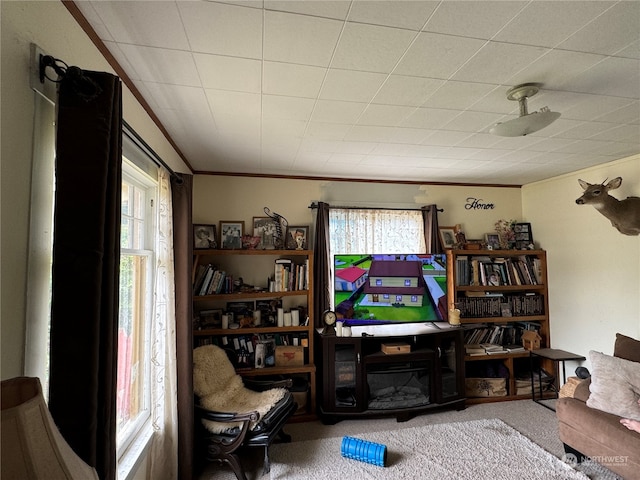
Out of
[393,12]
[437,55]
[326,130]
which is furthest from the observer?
[326,130]

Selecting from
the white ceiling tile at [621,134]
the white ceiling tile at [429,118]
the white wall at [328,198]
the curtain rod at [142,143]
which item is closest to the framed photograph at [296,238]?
the white wall at [328,198]

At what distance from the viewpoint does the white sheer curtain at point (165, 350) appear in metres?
1.94

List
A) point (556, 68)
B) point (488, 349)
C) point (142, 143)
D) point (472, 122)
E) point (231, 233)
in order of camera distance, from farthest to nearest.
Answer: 1. point (488, 349)
2. point (231, 233)
3. point (472, 122)
4. point (142, 143)
5. point (556, 68)

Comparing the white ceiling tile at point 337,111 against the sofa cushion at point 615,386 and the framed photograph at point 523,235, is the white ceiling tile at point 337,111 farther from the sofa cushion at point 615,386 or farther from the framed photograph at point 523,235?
the framed photograph at point 523,235

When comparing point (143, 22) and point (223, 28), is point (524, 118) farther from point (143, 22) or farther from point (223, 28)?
point (143, 22)

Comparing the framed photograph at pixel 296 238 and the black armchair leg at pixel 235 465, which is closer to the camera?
the black armchair leg at pixel 235 465

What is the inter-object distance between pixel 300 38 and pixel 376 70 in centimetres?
42

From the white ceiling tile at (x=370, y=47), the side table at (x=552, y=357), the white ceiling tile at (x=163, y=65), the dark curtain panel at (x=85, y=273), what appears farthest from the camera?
the side table at (x=552, y=357)

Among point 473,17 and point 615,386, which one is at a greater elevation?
point 473,17

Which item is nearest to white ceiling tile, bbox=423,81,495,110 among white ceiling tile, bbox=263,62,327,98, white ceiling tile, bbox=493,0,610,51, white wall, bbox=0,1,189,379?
white ceiling tile, bbox=493,0,610,51

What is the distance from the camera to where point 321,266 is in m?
3.30

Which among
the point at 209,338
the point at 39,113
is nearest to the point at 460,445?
the point at 209,338

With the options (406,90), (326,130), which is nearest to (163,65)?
(326,130)

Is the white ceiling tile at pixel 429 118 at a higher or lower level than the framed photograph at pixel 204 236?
higher
